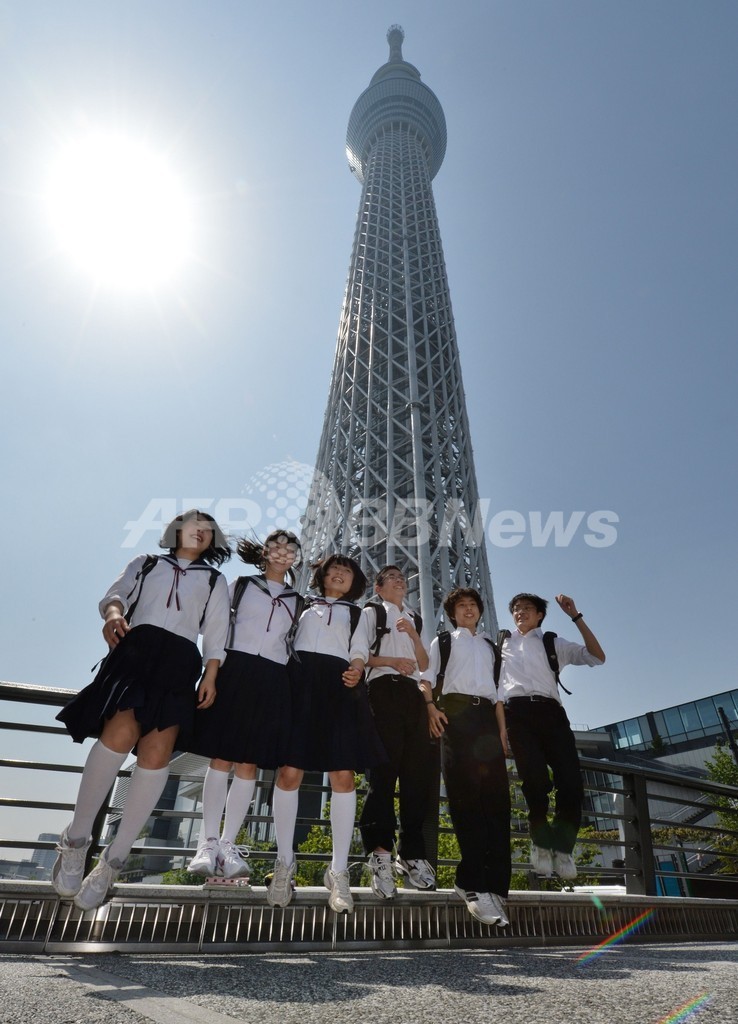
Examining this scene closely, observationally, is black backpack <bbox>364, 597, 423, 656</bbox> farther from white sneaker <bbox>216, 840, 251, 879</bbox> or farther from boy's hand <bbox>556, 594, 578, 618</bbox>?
white sneaker <bbox>216, 840, 251, 879</bbox>

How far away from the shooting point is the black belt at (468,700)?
3418 millimetres

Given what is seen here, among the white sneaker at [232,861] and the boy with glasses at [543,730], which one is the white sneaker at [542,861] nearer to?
the boy with glasses at [543,730]

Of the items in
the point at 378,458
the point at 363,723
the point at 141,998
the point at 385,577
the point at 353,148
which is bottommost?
the point at 141,998

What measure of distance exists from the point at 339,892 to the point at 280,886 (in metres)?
0.25

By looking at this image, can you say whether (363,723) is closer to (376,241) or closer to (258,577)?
(258,577)

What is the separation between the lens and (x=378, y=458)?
30.0 metres

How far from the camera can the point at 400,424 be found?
2958 cm

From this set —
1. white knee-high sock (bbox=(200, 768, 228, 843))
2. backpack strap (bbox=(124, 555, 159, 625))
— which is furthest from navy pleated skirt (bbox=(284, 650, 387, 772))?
backpack strap (bbox=(124, 555, 159, 625))

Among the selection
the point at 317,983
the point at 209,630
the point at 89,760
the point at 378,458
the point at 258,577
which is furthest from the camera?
the point at 378,458

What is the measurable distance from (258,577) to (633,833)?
348 centimetres

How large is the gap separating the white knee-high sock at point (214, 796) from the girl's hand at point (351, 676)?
2.34 feet

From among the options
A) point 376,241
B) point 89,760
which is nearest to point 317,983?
point 89,760

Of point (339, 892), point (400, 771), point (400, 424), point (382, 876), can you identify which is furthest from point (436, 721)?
point (400, 424)

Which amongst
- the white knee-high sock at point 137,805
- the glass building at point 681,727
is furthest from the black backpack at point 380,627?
the glass building at point 681,727
